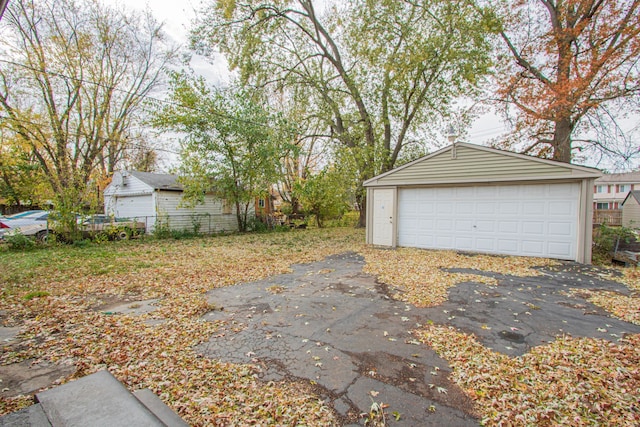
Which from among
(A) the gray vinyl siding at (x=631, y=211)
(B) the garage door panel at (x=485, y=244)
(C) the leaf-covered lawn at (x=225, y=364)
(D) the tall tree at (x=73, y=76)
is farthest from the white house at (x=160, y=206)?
(A) the gray vinyl siding at (x=631, y=211)

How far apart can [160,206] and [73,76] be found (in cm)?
736

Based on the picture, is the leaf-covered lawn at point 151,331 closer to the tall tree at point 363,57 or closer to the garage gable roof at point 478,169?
the garage gable roof at point 478,169

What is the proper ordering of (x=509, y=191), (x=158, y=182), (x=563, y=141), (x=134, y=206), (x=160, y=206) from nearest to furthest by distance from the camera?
(x=509, y=191), (x=563, y=141), (x=160, y=206), (x=158, y=182), (x=134, y=206)

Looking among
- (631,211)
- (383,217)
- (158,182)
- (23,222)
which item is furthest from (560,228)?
(23,222)

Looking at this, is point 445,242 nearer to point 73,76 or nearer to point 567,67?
point 567,67

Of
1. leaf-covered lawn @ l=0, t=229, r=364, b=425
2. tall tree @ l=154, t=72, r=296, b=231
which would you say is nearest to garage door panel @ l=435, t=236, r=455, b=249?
leaf-covered lawn @ l=0, t=229, r=364, b=425

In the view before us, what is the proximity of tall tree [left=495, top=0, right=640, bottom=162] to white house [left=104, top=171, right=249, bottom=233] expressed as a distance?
45.2ft

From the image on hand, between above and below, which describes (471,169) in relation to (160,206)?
above

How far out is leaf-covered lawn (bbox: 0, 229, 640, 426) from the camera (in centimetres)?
209

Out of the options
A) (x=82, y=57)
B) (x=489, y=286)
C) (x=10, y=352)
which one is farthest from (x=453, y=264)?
(x=82, y=57)

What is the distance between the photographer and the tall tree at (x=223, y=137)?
12.2 m

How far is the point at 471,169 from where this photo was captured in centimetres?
846

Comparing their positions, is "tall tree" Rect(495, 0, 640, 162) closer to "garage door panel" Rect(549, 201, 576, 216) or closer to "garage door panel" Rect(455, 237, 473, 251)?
"garage door panel" Rect(549, 201, 576, 216)

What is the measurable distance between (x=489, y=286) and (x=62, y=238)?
494 inches
